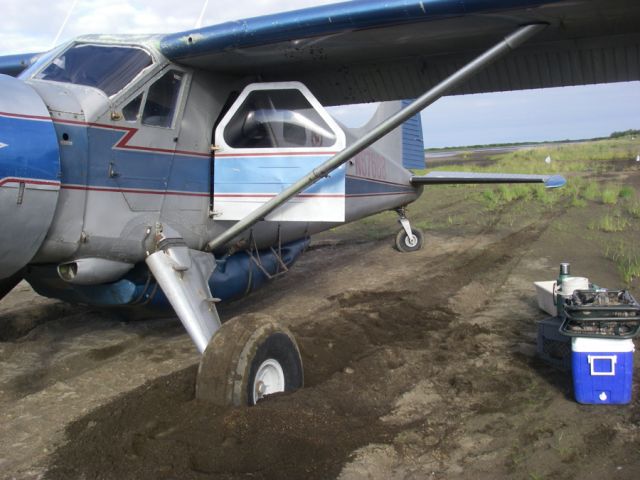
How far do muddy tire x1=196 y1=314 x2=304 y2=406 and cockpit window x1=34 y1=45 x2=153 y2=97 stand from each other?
2.19 metres

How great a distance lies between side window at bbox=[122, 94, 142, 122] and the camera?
4.69 meters

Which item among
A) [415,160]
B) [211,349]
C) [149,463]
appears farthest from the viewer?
[415,160]

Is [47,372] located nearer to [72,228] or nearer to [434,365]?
[72,228]

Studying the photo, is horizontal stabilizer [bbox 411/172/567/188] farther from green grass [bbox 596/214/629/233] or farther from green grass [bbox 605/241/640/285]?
green grass [bbox 596/214/629/233]

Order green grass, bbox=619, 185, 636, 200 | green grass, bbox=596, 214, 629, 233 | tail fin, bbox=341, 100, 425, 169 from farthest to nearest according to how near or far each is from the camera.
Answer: green grass, bbox=619, 185, 636, 200 < green grass, bbox=596, 214, 629, 233 < tail fin, bbox=341, 100, 425, 169

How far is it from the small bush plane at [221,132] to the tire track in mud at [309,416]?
1.00 ft

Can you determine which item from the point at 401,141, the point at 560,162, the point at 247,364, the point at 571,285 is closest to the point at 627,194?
the point at 401,141

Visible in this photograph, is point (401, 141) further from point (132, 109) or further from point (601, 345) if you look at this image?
point (601, 345)

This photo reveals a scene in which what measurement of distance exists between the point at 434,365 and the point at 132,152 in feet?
9.99

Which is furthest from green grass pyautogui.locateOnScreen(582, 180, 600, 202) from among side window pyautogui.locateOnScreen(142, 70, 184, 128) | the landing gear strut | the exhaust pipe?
the exhaust pipe

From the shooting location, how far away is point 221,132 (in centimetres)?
551

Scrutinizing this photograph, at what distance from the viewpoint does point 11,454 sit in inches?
141

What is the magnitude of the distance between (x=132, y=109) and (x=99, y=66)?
49 cm

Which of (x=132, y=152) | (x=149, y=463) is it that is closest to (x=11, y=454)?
(x=149, y=463)
